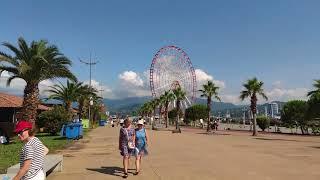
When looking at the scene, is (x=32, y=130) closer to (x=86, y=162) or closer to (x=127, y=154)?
(x=127, y=154)

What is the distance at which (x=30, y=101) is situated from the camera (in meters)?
30.0

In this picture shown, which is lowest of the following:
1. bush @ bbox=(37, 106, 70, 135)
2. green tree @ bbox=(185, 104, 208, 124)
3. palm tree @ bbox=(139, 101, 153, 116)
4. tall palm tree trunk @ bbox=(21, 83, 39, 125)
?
bush @ bbox=(37, 106, 70, 135)

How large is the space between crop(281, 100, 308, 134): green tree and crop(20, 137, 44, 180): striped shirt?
5495cm

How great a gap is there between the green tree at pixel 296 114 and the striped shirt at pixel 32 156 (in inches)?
2164

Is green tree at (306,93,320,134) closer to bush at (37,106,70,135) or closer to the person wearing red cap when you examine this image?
bush at (37,106,70,135)

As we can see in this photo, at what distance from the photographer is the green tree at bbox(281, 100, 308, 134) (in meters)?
58.9

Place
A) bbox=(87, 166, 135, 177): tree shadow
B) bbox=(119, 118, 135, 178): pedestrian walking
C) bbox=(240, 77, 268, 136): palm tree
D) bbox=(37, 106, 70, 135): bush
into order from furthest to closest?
1. bbox=(240, 77, 268, 136): palm tree
2. bbox=(37, 106, 70, 135): bush
3. bbox=(87, 166, 135, 177): tree shadow
4. bbox=(119, 118, 135, 178): pedestrian walking

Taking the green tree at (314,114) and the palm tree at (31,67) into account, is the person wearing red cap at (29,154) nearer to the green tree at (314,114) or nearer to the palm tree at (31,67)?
the palm tree at (31,67)

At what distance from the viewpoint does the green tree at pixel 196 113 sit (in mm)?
101062

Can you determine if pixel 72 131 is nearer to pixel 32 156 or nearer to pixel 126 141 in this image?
pixel 126 141

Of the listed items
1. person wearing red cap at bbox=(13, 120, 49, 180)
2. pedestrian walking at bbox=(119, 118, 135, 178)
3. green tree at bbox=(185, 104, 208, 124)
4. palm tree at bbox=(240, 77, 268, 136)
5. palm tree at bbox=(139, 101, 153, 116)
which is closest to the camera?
person wearing red cap at bbox=(13, 120, 49, 180)

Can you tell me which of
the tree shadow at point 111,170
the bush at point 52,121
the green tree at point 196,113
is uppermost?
the green tree at point 196,113

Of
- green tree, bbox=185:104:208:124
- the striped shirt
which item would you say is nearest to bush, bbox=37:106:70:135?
the striped shirt

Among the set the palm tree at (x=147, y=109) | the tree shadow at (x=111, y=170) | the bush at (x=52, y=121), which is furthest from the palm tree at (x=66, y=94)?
the palm tree at (x=147, y=109)
